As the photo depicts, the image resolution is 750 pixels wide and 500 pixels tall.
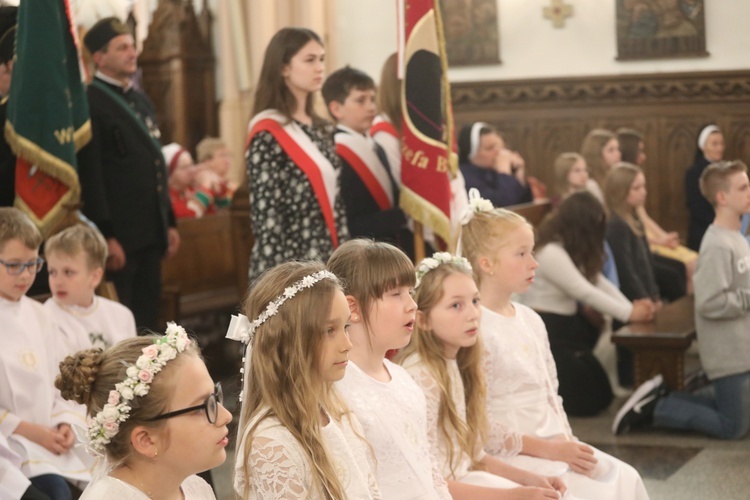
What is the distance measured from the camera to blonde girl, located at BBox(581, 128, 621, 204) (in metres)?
8.09

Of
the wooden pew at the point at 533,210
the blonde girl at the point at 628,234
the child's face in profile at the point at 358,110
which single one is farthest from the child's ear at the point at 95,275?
the wooden pew at the point at 533,210

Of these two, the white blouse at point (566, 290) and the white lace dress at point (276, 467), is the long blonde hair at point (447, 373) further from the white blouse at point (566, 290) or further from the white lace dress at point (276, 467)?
the white blouse at point (566, 290)

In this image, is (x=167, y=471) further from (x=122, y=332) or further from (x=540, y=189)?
(x=540, y=189)

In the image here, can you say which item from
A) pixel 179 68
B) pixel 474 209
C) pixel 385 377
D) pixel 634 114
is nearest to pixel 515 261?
pixel 474 209

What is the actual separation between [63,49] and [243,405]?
2433 millimetres

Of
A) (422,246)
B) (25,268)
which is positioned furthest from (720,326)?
(25,268)

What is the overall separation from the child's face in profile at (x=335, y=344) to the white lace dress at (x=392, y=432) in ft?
1.02

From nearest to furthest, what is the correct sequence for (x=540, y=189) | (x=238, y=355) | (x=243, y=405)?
(x=243, y=405), (x=238, y=355), (x=540, y=189)

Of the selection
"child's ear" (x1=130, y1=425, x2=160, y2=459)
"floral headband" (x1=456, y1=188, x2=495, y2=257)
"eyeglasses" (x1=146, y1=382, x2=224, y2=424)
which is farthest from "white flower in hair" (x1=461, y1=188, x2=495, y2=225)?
"child's ear" (x1=130, y1=425, x2=160, y2=459)

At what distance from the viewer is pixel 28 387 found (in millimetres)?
3639

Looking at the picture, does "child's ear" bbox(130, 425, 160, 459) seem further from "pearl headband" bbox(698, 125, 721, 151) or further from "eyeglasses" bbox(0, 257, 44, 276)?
"pearl headband" bbox(698, 125, 721, 151)

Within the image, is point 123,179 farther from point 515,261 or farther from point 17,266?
point 515,261

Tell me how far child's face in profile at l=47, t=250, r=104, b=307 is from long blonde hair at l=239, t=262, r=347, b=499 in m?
1.54

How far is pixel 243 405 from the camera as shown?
2.56 m
